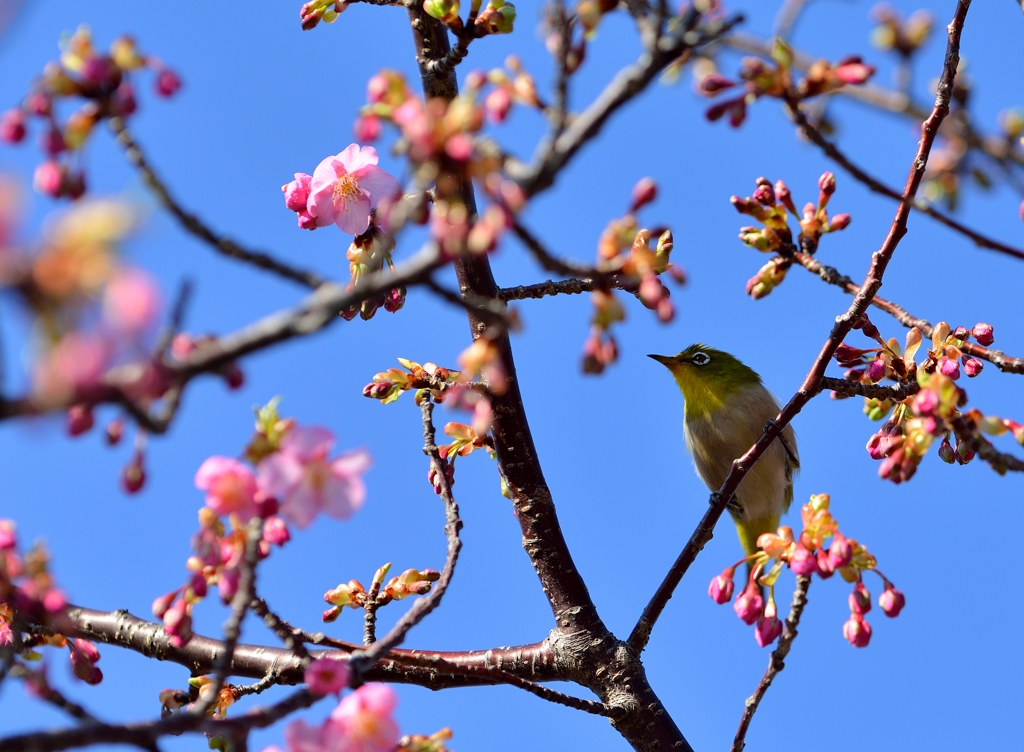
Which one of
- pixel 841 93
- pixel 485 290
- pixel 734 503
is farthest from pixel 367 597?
pixel 734 503

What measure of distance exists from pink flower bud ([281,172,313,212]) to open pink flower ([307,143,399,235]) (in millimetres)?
81

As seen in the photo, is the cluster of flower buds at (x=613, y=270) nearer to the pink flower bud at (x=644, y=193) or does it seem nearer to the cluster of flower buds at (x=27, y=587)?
the pink flower bud at (x=644, y=193)

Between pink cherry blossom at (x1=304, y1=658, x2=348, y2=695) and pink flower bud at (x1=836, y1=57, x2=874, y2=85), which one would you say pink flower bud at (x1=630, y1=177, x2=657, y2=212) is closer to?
pink flower bud at (x1=836, y1=57, x2=874, y2=85)

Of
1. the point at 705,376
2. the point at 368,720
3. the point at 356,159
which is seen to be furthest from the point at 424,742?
the point at 705,376

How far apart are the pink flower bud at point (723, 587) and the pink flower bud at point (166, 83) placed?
6.55 ft

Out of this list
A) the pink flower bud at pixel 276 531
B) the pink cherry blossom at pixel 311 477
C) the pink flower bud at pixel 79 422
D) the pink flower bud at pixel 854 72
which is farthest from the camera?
the pink flower bud at pixel 276 531

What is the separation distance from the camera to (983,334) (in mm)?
3129

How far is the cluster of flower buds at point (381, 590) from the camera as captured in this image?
131 inches

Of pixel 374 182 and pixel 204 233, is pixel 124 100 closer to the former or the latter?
pixel 204 233

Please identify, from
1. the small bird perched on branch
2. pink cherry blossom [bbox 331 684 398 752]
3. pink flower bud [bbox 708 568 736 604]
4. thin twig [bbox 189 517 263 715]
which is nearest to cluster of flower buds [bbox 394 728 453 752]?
pink cherry blossom [bbox 331 684 398 752]

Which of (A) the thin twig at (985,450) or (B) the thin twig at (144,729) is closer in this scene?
(B) the thin twig at (144,729)

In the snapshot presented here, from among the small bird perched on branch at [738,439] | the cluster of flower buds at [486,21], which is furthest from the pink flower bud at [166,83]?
the small bird perched on branch at [738,439]

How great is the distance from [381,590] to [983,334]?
2298mm

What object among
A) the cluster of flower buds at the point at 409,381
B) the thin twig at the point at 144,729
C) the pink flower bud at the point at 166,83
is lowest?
the thin twig at the point at 144,729
